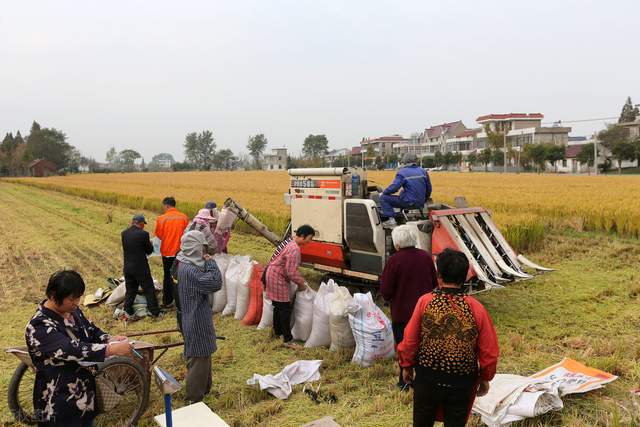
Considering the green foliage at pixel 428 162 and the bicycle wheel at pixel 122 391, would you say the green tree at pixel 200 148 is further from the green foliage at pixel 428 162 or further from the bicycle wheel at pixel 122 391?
the bicycle wheel at pixel 122 391

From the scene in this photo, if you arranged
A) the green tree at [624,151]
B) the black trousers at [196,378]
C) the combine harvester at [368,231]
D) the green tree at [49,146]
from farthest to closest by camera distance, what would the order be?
the green tree at [49,146]
the green tree at [624,151]
the combine harvester at [368,231]
the black trousers at [196,378]

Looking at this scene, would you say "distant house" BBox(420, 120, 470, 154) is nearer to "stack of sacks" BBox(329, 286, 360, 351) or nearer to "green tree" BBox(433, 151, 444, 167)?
"green tree" BBox(433, 151, 444, 167)

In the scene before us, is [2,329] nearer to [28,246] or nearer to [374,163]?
[28,246]

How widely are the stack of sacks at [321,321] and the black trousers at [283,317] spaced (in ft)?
0.92

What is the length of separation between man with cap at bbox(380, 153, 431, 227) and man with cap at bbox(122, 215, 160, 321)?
11.1 feet

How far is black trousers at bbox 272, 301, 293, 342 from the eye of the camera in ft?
18.5

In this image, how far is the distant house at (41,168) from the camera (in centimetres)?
7981

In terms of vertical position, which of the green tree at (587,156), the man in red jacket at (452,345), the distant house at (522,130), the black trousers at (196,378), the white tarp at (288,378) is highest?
the distant house at (522,130)

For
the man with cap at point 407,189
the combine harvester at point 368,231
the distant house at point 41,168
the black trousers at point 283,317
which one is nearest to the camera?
the black trousers at point 283,317

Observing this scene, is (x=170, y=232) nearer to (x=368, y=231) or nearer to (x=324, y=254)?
(x=324, y=254)

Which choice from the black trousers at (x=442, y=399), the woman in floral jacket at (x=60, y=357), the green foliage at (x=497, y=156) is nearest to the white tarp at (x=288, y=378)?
the woman in floral jacket at (x=60, y=357)

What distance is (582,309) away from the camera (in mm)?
6469

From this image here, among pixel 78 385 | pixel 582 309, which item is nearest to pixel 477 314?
pixel 78 385

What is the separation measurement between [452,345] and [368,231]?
4086 millimetres
